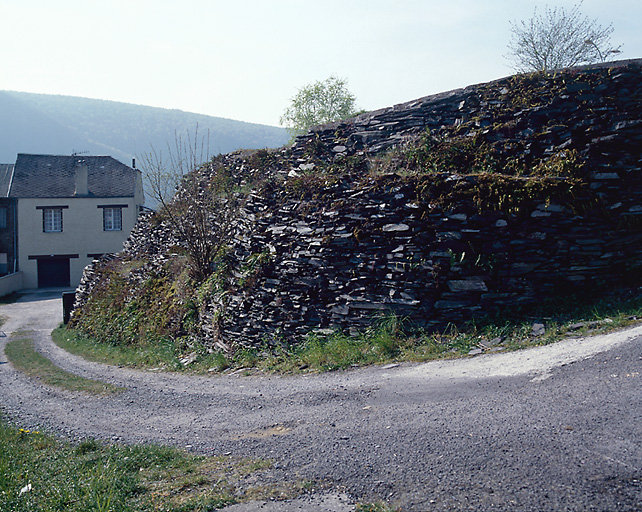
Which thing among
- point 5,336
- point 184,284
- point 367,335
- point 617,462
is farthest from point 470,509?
point 5,336

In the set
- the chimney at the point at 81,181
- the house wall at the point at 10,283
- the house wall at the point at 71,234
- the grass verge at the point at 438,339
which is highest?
the chimney at the point at 81,181

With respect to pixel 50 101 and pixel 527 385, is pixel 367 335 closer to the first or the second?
pixel 527 385

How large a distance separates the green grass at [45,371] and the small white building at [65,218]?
1912 centimetres

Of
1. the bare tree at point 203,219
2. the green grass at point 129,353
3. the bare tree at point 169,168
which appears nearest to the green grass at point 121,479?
the green grass at point 129,353

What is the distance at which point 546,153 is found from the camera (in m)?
8.77

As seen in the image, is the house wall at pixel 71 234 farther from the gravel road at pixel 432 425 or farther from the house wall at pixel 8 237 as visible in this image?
the gravel road at pixel 432 425

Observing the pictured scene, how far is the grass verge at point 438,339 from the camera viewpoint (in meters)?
6.86

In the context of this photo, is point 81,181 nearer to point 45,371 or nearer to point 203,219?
point 45,371

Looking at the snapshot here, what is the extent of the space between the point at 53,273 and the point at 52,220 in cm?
398

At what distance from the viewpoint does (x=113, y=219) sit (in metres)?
36.2

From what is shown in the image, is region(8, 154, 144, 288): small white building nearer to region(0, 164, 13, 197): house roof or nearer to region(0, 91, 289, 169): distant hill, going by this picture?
region(0, 164, 13, 197): house roof

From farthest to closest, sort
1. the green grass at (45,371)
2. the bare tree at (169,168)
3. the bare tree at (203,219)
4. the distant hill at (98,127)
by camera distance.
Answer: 1. the distant hill at (98,127)
2. the bare tree at (169,168)
3. the bare tree at (203,219)
4. the green grass at (45,371)

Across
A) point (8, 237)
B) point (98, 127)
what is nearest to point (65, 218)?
point (8, 237)

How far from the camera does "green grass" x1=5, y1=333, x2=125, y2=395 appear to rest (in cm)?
942
